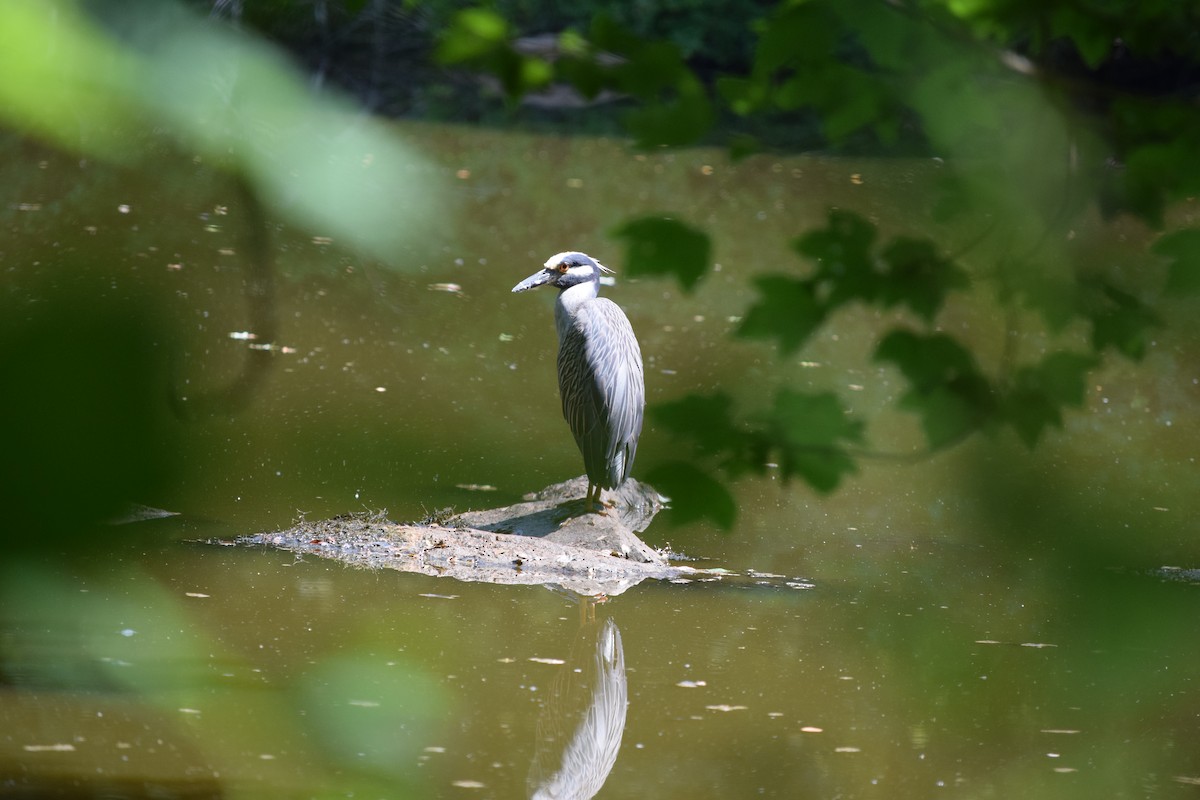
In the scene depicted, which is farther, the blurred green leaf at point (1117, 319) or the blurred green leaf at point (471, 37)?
the blurred green leaf at point (1117, 319)

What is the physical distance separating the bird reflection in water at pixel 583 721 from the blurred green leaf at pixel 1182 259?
1864 mm

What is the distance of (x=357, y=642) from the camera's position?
133 inches

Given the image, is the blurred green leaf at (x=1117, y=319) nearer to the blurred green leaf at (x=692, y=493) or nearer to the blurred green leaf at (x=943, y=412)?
the blurred green leaf at (x=943, y=412)

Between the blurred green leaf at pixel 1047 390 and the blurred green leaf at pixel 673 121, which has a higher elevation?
the blurred green leaf at pixel 673 121

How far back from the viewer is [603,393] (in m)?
4.38

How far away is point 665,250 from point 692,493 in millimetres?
195

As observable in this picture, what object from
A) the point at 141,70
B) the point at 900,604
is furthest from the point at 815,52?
the point at 900,604

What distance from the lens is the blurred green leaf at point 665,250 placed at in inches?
40.4

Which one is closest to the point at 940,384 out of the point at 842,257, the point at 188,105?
the point at 842,257

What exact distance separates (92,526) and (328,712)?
95.5 inches

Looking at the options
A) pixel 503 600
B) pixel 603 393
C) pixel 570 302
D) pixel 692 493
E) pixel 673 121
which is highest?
pixel 673 121

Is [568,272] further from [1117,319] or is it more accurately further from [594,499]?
[1117,319]

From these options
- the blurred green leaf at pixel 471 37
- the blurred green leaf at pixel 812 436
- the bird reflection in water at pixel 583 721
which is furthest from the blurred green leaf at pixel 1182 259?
the bird reflection in water at pixel 583 721

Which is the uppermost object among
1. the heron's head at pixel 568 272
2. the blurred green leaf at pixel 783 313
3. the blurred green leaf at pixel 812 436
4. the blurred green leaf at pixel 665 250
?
the blurred green leaf at pixel 665 250
